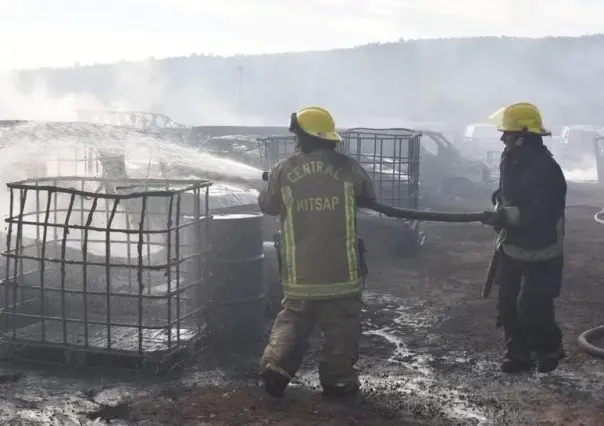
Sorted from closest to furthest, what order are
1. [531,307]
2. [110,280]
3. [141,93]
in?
1. [531,307]
2. [110,280]
3. [141,93]

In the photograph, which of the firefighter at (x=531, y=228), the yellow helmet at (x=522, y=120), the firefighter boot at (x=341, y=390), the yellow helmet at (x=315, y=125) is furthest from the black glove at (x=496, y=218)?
the firefighter boot at (x=341, y=390)

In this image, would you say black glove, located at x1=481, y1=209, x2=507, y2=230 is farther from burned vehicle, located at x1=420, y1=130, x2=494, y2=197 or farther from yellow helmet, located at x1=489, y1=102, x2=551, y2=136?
burned vehicle, located at x1=420, y1=130, x2=494, y2=197

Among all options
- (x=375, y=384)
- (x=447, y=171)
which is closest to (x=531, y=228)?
(x=375, y=384)

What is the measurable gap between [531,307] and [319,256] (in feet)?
5.59

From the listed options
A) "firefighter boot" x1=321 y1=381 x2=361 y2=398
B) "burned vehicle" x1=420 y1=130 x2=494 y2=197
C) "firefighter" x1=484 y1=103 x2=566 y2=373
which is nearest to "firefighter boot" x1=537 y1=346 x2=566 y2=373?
"firefighter" x1=484 y1=103 x2=566 y2=373

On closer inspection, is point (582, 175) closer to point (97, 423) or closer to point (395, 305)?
point (395, 305)

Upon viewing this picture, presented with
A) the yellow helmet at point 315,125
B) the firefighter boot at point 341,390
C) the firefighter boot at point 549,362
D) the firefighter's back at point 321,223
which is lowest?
the firefighter boot at point 341,390

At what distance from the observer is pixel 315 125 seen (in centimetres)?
493

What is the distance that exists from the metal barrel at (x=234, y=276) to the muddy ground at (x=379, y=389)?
0.73ft

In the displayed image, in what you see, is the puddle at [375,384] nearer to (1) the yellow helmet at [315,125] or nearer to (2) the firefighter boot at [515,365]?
(2) the firefighter boot at [515,365]

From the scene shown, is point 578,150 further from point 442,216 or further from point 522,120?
point 442,216

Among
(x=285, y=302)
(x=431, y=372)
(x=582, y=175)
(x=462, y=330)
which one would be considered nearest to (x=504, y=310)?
(x=431, y=372)

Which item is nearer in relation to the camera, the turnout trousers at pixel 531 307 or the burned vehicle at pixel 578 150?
the turnout trousers at pixel 531 307

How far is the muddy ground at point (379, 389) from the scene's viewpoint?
15.0 ft
